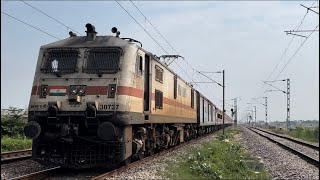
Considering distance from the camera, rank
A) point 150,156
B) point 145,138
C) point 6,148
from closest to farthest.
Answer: point 145,138, point 150,156, point 6,148

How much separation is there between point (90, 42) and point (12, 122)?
15.3m

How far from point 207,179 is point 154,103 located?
444cm

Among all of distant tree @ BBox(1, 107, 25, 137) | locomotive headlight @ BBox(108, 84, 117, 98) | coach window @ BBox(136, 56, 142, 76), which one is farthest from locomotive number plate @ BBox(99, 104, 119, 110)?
distant tree @ BBox(1, 107, 25, 137)

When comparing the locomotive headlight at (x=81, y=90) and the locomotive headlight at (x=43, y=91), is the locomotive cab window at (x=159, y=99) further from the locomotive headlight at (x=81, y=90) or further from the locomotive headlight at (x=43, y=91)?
the locomotive headlight at (x=43, y=91)

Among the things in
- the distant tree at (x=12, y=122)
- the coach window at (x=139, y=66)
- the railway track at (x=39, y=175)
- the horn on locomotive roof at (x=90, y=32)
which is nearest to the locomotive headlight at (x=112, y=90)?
the coach window at (x=139, y=66)

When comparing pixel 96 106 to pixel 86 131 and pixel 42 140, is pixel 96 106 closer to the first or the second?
pixel 86 131

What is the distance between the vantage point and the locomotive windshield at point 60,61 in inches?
509

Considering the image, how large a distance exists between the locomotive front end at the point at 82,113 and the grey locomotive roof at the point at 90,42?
27 centimetres

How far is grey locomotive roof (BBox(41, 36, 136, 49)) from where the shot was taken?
43.3 feet

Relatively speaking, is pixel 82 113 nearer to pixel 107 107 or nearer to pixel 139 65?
pixel 107 107

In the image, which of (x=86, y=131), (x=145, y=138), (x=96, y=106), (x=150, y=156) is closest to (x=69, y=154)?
(x=86, y=131)

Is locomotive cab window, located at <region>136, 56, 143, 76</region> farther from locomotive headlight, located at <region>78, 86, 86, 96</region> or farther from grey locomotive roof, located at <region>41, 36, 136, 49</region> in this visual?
locomotive headlight, located at <region>78, 86, 86, 96</region>

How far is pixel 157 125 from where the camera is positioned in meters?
16.7

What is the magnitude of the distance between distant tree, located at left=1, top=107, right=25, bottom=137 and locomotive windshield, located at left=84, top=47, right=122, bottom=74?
48.3 feet
